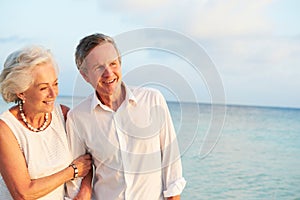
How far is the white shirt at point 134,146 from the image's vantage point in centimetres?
238

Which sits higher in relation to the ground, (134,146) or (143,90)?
(143,90)

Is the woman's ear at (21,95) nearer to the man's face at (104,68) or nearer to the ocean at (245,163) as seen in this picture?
the man's face at (104,68)

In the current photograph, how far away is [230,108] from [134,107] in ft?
75.7

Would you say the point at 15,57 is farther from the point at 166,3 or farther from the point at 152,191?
the point at 166,3

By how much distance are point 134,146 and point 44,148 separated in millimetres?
423

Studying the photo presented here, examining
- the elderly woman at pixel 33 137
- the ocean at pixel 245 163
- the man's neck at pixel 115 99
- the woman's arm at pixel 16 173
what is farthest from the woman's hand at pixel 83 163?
the ocean at pixel 245 163

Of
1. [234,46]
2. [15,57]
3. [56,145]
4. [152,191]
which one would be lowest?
[152,191]

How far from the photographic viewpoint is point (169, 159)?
2430 millimetres

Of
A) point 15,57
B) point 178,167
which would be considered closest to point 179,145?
point 178,167

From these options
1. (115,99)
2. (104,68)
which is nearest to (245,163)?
(115,99)

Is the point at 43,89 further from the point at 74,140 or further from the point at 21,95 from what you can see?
the point at 74,140

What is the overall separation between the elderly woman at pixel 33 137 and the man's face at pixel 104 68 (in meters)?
0.17

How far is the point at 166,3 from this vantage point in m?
14.8

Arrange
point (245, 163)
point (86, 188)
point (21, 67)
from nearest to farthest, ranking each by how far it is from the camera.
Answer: point (21, 67) < point (86, 188) < point (245, 163)
